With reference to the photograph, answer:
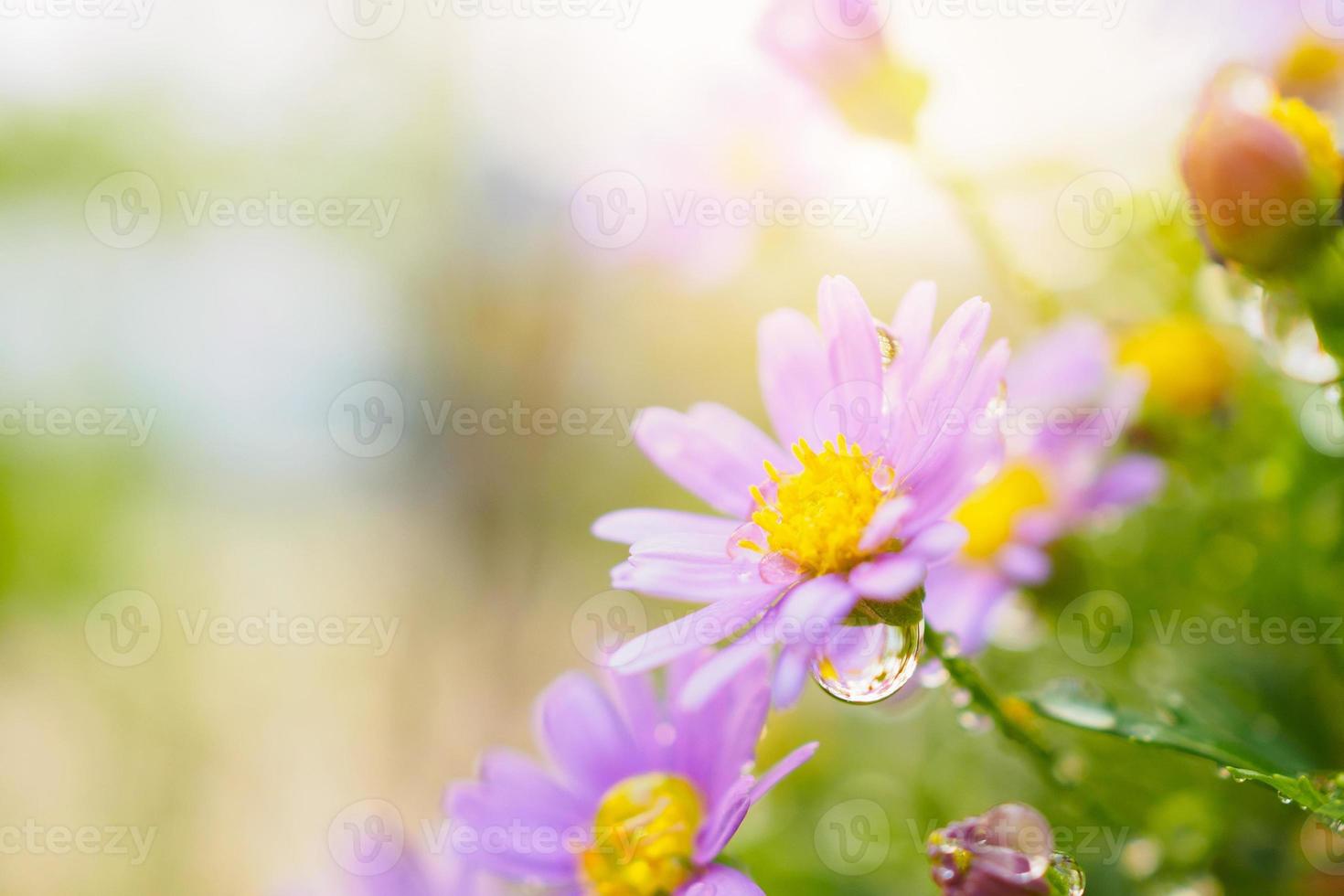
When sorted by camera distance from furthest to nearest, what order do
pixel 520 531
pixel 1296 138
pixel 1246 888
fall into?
pixel 520 531, pixel 1246 888, pixel 1296 138

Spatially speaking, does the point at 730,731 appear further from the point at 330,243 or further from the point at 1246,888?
the point at 330,243

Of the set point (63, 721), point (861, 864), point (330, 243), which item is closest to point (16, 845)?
point (63, 721)

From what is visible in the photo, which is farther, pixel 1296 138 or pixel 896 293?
pixel 896 293

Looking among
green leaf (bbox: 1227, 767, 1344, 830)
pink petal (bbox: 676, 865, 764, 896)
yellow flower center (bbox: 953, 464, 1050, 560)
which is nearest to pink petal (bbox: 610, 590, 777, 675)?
pink petal (bbox: 676, 865, 764, 896)

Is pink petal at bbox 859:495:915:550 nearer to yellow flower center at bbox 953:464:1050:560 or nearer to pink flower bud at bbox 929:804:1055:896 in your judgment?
pink flower bud at bbox 929:804:1055:896

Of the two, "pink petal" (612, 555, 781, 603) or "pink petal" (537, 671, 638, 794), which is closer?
"pink petal" (612, 555, 781, 603)

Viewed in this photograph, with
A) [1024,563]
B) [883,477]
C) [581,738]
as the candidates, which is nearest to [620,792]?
[581,738]
